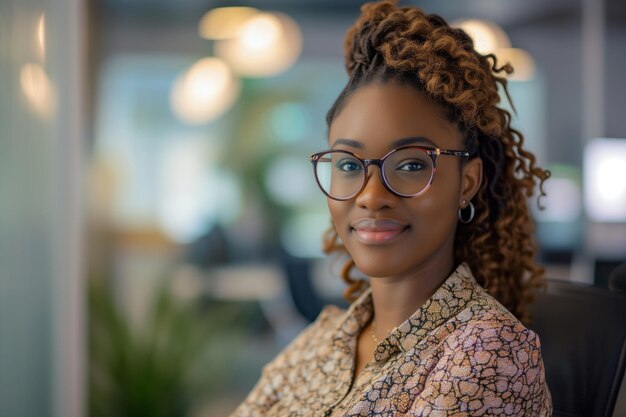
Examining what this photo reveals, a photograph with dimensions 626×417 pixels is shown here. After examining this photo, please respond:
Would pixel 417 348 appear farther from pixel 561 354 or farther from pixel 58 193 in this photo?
pixel 58 193

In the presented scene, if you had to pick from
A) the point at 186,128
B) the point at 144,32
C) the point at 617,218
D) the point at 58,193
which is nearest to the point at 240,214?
the point at 186,128

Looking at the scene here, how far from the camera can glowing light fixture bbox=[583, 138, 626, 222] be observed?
219 inches

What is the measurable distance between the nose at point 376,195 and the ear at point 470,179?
0.17m

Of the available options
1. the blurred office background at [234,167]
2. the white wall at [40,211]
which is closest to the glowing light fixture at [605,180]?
the blurred office background at [234,167]

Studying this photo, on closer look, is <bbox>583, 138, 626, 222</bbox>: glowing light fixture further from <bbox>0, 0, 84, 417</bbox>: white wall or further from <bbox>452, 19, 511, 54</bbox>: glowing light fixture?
<bbox>0, 0, 84, 417</bbox>: white wall

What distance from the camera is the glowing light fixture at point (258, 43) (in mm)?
5105

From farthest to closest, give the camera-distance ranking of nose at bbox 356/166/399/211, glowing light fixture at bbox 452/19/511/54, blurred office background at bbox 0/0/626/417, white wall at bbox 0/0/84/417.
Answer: glowing light fixture at bbox 452/19/511/54, blurred office background at bbox 0/0/626/417, white wall at bbox 0/0/84/417, nose at bbox 356/166/399/211

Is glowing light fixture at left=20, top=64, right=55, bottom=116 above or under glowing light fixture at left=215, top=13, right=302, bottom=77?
under

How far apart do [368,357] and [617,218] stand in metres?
4.48

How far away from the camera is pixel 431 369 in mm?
1379

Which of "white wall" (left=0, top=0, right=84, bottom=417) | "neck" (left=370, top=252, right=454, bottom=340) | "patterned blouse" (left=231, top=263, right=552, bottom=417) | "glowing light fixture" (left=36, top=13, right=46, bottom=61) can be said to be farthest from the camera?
"glowing light fixture" (left=36, top=13, right=46, bottom=61)

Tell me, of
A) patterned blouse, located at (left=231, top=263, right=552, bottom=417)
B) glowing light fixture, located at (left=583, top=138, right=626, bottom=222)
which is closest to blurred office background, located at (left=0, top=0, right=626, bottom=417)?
glowing light fixture, located at (left=583, top=138, right=626, bottom=222)

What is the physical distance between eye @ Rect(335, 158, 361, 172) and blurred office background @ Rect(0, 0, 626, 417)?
293cm

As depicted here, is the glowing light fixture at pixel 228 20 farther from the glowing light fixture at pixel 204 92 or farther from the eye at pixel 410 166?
the eye at pixel 410 166
